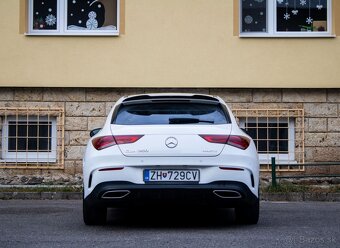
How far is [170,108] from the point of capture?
9180mm

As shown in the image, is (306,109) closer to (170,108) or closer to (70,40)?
(70,40)

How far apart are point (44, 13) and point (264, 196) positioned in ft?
19.9

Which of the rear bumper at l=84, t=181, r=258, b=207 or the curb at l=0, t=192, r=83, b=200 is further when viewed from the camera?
the curb at l=0, t=192, r=83, b=200

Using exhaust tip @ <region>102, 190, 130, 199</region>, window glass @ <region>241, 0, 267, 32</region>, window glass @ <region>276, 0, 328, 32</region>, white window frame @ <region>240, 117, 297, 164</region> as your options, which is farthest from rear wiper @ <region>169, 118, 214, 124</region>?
window glass @ <region>276, 0, 328, 32</region>

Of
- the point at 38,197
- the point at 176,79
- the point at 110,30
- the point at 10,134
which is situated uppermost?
the point at 110,30

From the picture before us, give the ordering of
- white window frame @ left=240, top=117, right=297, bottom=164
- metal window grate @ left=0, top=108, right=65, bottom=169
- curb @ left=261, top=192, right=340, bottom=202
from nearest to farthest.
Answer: curb @ left=261, top=192, right=340, bottom=202 < metal window grate @ left=0, top=108, right=65, bottom=169 < white window frame @ left=240, top=117, right=297, bottom=164

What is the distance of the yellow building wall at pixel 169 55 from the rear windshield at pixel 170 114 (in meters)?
6.48

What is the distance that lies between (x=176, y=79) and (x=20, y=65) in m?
3.05

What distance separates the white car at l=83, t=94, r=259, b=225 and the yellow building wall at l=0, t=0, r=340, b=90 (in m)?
6.88

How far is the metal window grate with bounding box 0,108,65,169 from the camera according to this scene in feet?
51.6

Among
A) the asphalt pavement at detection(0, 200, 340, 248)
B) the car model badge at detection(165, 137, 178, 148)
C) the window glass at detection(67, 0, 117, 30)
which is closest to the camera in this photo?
the asphalt pavement at detection(0, 200, 340, 248)

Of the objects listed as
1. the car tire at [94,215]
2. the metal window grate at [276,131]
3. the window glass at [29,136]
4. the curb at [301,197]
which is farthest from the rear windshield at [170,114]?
the window glass at [29,136]

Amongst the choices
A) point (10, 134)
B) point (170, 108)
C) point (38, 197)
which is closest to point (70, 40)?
point (10, 134)

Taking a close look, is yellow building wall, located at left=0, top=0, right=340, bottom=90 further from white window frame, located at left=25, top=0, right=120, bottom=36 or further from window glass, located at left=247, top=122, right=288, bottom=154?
window glass, located at left=247, top=122, right=288, bottom=154
